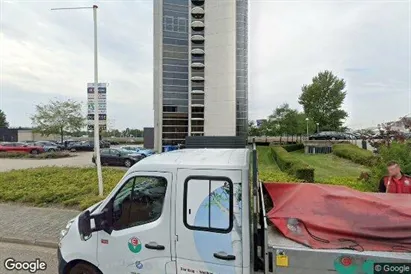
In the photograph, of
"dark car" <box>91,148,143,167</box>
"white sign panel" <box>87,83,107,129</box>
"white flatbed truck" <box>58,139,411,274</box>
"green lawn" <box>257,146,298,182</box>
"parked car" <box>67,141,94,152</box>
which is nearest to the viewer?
"white flatbed truck" <box>58,139,411,274</box>

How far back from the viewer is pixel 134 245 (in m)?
3.10

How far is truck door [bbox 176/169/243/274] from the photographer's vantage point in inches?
108

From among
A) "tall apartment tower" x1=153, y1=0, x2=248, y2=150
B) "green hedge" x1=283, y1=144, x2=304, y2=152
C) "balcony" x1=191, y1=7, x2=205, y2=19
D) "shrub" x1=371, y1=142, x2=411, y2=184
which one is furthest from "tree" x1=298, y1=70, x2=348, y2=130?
"shrub" x1=371, y1=142, x2=411, y2=184

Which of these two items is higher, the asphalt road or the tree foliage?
the tree foliage

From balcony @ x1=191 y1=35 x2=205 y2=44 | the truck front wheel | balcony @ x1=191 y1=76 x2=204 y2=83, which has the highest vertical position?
balcony @ x1=191 y1=35 x2=205 y2=44

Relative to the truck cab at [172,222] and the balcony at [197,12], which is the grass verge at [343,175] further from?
the balcony at [197,12]

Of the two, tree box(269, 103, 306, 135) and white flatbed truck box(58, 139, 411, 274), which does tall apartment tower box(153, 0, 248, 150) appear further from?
white flatbed truck box(58, 139, 411, 274)

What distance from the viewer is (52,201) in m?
8.15

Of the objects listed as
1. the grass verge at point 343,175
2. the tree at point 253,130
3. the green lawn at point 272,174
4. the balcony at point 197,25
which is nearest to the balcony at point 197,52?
the balcony at point 197,25

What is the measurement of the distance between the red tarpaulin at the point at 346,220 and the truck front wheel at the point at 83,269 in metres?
2.32

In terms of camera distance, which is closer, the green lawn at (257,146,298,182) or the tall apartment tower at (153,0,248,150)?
the green lawn at (257,146,298,182)

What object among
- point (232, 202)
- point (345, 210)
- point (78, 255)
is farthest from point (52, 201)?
point (345, 210)

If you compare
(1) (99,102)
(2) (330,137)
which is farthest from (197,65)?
(1) (99,102)

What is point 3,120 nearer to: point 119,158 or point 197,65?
point 197,65
